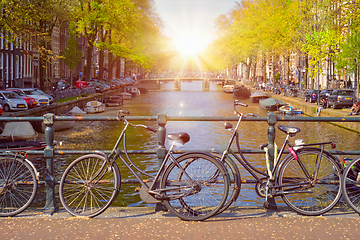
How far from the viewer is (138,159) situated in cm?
2058

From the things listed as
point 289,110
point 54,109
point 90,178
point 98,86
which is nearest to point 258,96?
point 289,110

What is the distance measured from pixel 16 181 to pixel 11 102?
87.6 feet

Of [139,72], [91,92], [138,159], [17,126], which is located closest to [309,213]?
[138,159]

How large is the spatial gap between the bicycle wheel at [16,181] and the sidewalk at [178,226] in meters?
0.17

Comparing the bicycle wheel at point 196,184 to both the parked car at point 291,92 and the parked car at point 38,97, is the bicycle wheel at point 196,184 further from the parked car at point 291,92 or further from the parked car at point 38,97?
the parked car at point 291,92

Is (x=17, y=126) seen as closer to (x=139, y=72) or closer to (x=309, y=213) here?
(x=309, y=213)

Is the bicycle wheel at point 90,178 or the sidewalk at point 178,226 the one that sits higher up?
the bicycle wheel at point 90,178

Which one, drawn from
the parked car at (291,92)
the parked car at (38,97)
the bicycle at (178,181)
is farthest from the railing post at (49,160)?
the parked car at (291,92)

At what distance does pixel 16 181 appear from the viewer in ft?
19.5

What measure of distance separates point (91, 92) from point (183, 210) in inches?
1932

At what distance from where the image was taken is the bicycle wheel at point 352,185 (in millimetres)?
5625

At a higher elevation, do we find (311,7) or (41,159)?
(311,7)

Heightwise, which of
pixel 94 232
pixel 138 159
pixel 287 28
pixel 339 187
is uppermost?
pixel 287 28

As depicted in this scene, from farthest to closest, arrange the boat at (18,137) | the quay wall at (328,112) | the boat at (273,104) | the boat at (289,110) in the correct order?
the boat at (273,104) < the boat at (289,110) < the quay wall at (328,112) < the boat at (18,137)
